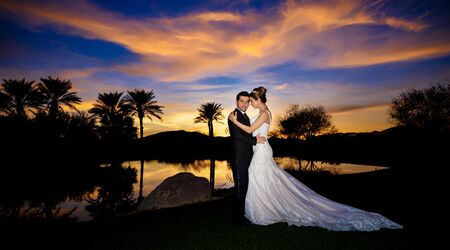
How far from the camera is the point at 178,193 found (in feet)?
35.2

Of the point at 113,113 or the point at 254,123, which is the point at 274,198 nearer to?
the point at 254,123

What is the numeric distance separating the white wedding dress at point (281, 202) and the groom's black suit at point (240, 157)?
17cm

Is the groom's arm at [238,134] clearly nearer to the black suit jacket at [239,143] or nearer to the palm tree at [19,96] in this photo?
the black suit jacket at [239,143]

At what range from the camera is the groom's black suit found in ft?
21.2

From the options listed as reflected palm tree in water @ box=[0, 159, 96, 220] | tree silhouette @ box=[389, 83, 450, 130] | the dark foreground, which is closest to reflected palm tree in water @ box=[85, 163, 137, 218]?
reflected palm tree in water @ box=[0, 159, 96, 220]

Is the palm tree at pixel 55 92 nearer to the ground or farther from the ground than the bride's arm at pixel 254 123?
farther from the ground

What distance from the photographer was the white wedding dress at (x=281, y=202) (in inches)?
238

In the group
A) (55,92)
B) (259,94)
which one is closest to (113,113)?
(55,92)

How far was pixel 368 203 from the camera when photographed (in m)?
8.34

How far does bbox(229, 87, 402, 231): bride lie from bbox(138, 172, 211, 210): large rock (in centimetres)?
474

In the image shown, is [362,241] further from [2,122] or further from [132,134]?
[132,134]

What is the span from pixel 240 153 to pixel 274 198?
1394 mm

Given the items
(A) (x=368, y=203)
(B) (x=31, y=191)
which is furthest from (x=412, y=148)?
(B) (x=31, y=191)

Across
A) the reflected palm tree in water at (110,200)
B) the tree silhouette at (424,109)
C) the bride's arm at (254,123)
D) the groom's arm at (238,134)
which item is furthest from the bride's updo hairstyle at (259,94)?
the tree silhouette at (424,109)
